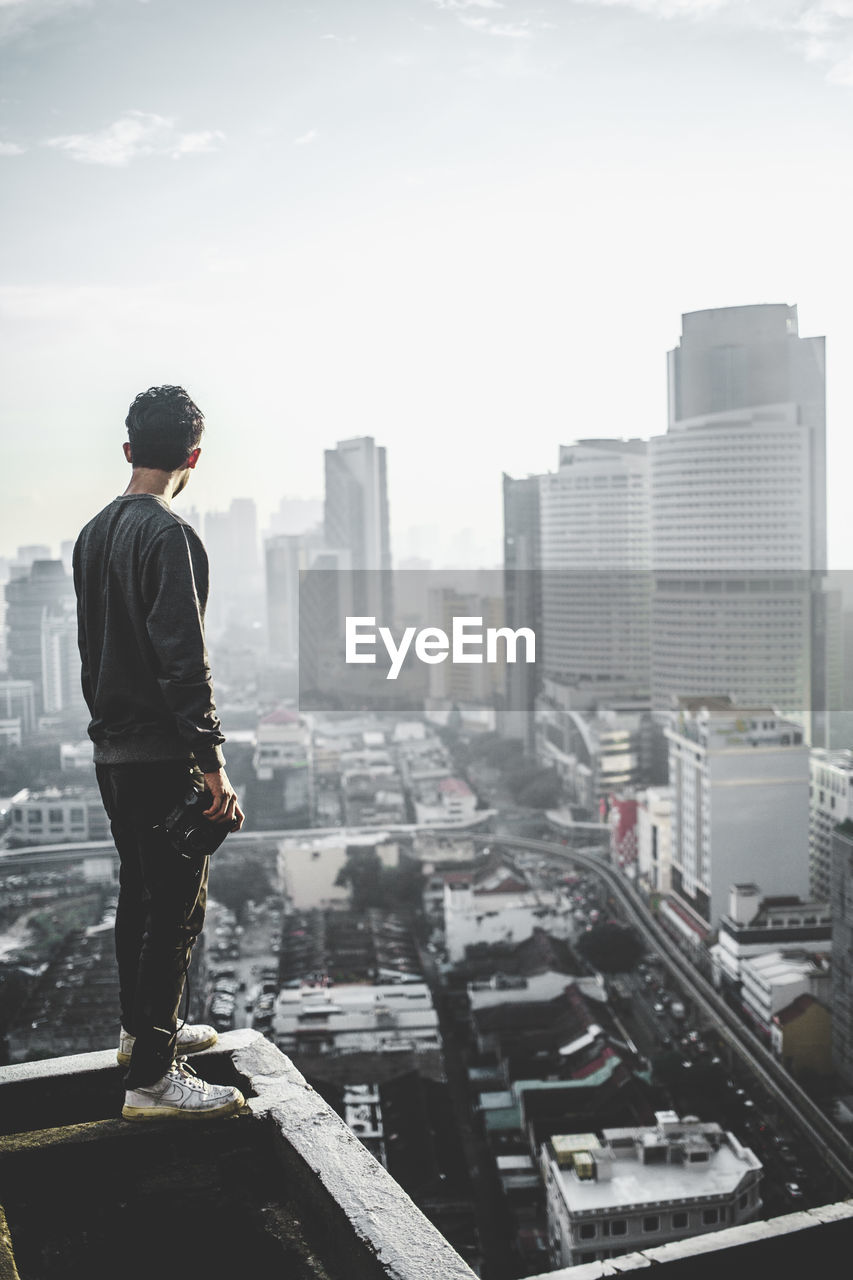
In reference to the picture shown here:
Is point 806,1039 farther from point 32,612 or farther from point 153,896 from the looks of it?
point 32,612

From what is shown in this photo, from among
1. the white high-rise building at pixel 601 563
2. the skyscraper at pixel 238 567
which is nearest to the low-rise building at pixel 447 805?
the white high-rise building at pixel 601 563

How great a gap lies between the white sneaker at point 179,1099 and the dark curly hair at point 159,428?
40 cm

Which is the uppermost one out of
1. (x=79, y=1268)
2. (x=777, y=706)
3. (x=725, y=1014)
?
(x=79, y=1268)

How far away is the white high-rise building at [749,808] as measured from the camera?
6.56 m

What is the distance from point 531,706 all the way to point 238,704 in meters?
4.23

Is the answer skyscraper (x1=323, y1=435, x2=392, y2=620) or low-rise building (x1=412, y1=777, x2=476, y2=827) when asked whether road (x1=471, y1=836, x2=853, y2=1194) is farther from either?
skyscraper (x1=323, y1=435, x2=392, y2=620)

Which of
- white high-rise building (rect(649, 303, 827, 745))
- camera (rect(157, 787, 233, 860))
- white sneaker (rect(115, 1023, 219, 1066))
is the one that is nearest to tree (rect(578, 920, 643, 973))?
white high-rise building (rect(649, 303, 827, 745))

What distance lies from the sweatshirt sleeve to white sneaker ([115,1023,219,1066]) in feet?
0.69

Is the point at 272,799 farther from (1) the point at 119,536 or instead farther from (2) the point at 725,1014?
Result: (1) the point at 119,536

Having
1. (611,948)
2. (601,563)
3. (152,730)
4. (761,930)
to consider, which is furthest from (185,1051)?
(601,563)

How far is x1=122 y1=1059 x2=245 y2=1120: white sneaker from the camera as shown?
0.69 metres

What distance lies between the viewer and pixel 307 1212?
0.64m

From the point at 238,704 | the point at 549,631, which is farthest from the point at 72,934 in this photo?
the point at 238,704

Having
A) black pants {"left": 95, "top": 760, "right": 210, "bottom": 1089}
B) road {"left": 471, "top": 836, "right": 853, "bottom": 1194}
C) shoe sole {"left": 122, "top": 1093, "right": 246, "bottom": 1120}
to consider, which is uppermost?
black pants {"left": 95, "top": 760, "right": 210, "bottom": 1089}
